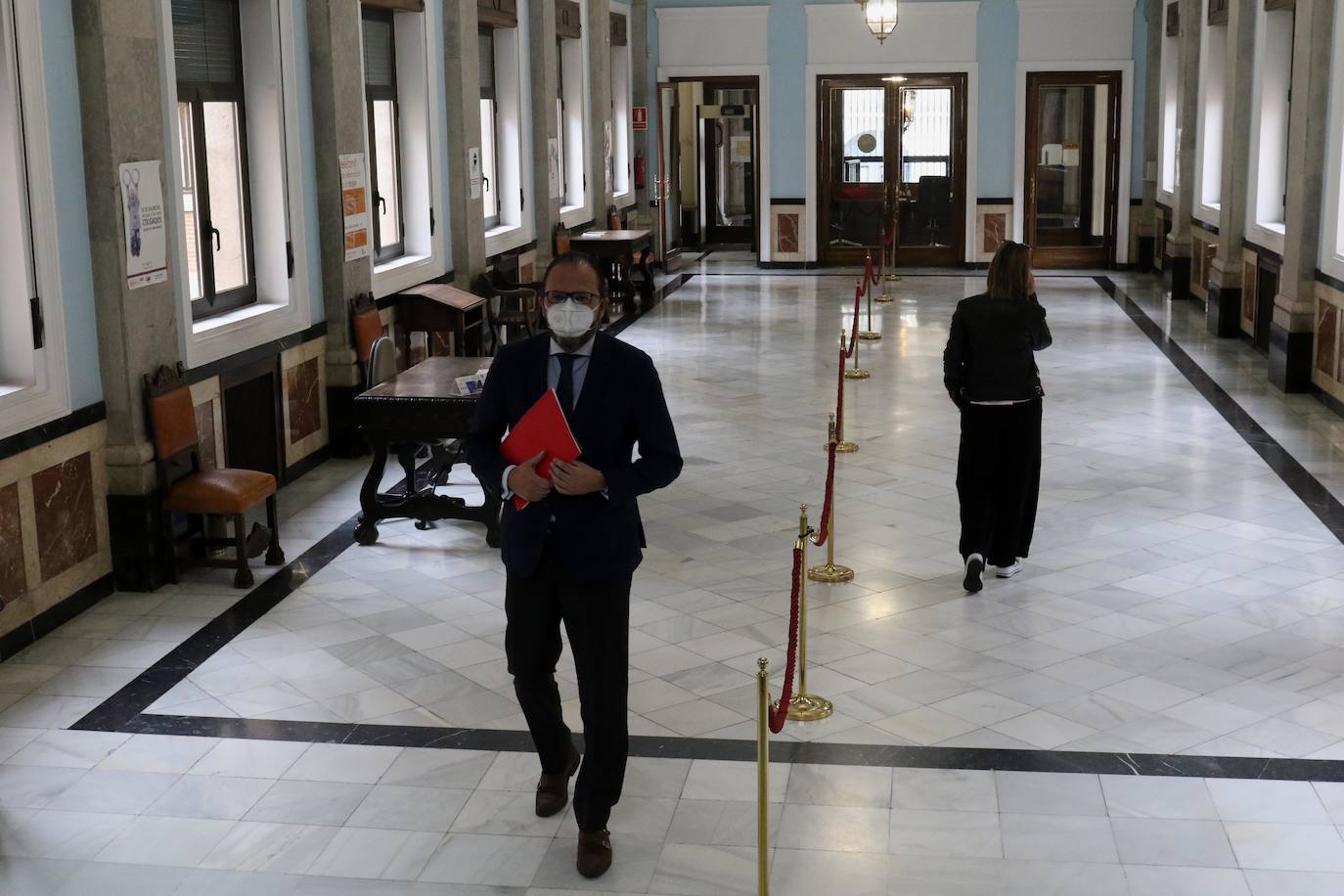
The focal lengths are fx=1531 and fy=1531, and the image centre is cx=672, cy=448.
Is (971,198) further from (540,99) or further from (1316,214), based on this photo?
(1316,214)

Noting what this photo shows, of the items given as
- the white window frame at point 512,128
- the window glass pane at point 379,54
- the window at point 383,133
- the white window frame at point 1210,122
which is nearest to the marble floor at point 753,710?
the window at point 383,133

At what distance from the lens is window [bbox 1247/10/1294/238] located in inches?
492

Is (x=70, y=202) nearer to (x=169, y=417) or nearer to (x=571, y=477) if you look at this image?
(x=169, y=417)

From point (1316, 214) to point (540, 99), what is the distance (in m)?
7.17

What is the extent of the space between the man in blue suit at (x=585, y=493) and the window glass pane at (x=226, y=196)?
195 inches

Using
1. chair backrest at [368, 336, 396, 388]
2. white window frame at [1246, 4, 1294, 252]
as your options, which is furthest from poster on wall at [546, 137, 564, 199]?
chair backrest at [368, 336, 396, 388]

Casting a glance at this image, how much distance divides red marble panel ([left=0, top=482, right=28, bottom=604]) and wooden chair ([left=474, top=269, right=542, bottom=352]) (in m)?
5.97

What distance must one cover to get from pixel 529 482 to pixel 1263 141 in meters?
10.4

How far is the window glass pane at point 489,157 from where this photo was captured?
13.9 m

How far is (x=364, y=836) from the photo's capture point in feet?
14.6

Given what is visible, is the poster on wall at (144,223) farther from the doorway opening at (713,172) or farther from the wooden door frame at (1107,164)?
the doorway opening at (713,172)

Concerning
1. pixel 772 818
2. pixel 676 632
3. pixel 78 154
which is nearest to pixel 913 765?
pixel 772 818

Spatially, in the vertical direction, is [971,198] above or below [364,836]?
above

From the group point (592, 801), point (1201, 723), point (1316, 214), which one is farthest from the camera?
point (1316, 214)
